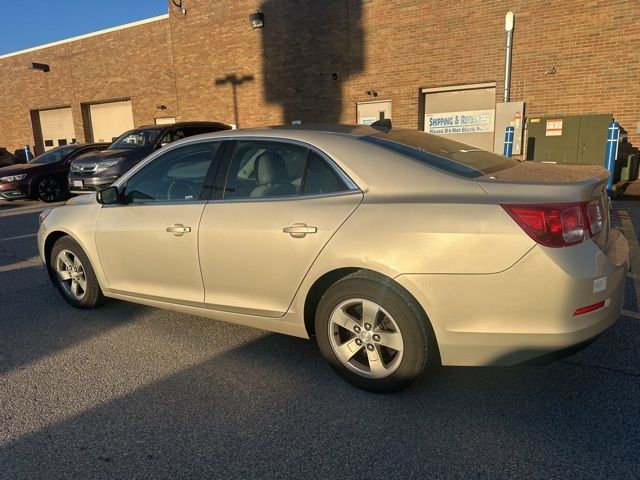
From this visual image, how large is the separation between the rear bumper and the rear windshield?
668 mm

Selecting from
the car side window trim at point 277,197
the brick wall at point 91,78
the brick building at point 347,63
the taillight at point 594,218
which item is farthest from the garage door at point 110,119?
the taillight at point 594,218

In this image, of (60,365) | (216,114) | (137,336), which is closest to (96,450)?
(60,365)

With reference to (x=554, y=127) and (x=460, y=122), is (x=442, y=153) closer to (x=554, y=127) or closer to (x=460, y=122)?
(x=554, y=127)

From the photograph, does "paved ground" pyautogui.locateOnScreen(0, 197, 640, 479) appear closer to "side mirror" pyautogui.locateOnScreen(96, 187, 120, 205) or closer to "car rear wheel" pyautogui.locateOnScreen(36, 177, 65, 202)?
"side mirror" pyautogui.locateOnScreen(96, 187, 120, 205)

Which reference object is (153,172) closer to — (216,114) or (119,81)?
(216,114)

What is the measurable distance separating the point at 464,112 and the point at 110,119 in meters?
15.4

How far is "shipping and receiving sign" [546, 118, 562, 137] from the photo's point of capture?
12461 mm

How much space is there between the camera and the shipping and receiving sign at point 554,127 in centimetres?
1246

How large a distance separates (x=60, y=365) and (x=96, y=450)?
4.05 feet

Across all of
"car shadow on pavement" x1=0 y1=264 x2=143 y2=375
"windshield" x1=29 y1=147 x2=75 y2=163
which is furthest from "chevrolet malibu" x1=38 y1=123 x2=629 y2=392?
"windshield" x1=29 y1=147 x2=75 y2=163

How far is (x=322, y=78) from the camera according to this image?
15.8m

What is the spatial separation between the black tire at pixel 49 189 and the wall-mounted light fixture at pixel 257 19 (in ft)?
25.9

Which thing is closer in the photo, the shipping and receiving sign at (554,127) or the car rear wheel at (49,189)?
the shipping and receiving sign at (554,127)

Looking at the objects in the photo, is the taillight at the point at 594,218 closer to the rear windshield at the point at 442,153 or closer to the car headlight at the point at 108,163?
the rear windshield at the point at 442,153
